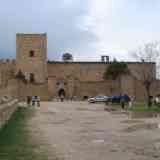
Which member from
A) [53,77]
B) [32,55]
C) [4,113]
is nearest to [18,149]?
[4,113]

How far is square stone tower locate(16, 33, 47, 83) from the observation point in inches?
4899

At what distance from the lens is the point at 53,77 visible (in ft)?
397

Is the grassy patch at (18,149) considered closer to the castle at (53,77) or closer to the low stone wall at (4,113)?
the low stone wall at (4,113)

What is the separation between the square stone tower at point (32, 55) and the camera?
408 ft

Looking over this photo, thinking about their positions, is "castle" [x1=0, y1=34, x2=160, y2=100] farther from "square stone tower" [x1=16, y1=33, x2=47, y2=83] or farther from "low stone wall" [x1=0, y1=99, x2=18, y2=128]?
"low stone wall" [x1=0, y1=99, x2=18, y2=128]

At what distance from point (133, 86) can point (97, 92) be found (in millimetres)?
6928

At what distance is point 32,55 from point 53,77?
8007mm

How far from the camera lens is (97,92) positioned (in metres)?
116

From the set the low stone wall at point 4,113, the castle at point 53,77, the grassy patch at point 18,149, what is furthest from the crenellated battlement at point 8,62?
the grassy patch at point 18,149

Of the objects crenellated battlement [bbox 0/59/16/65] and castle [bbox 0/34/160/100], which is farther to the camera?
crenellated battlement [bbox 0/59/16/65]

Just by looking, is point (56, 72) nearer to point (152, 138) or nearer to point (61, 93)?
point (61, 93)

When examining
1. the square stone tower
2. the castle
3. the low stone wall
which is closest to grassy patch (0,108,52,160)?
the low stone wall

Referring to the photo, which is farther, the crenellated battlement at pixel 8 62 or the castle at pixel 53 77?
the crenellated battlement at pixel 8 62

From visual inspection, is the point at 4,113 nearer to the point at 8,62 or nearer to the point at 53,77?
the point at 53,77
